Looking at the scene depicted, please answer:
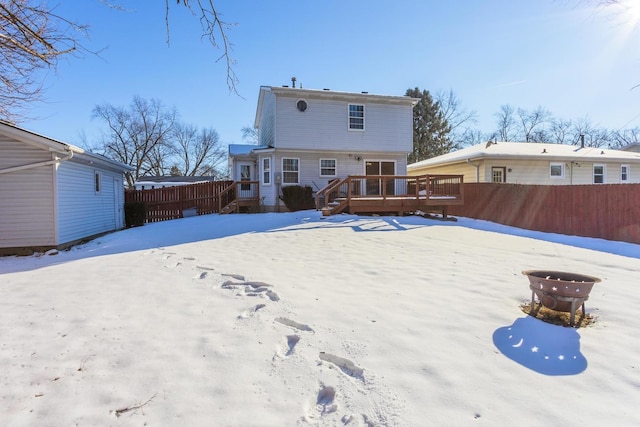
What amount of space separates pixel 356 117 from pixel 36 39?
13.6 m

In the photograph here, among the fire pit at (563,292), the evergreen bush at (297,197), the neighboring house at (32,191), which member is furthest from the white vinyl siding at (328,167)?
the fire pit at (563,292)

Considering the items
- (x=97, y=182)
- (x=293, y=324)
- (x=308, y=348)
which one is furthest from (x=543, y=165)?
(x=97, y=182)

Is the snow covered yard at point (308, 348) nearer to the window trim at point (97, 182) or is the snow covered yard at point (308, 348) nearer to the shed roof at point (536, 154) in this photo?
the window trim at point (97, 182)

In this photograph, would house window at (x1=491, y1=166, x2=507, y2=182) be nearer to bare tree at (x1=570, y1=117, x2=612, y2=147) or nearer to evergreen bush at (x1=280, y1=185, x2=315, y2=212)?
evergreen bush at (x1=280, y1=185, x2=315, y2=212)

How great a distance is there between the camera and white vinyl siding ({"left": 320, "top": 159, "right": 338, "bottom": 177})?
16844mm

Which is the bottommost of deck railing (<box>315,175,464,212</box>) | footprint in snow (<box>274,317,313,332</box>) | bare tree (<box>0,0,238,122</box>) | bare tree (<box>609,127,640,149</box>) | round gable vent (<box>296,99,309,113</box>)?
footprint in snow (<box>274,317,313,332</box>)

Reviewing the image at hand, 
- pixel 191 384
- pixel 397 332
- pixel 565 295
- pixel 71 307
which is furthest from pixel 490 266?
pixel 71 307

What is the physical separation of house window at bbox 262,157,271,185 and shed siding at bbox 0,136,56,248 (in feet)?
29.8

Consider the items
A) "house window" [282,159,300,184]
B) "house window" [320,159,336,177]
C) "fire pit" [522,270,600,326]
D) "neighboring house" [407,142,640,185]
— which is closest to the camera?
"fire pit" [522,270,600,326]

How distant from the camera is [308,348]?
2.97 metres

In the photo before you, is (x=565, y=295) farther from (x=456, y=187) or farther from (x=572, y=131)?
(x=572, y=131)

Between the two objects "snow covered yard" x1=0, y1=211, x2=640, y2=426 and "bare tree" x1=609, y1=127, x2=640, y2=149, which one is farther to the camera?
"bare tree" x1=609, y1=127, x2=640, y2=149

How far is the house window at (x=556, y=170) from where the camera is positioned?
1912 centimetres

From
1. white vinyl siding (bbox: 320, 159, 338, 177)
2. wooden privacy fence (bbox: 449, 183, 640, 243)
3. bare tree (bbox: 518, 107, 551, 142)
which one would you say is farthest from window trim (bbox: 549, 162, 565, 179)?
bare tree (bbox: 518, 107, 551, 142)
